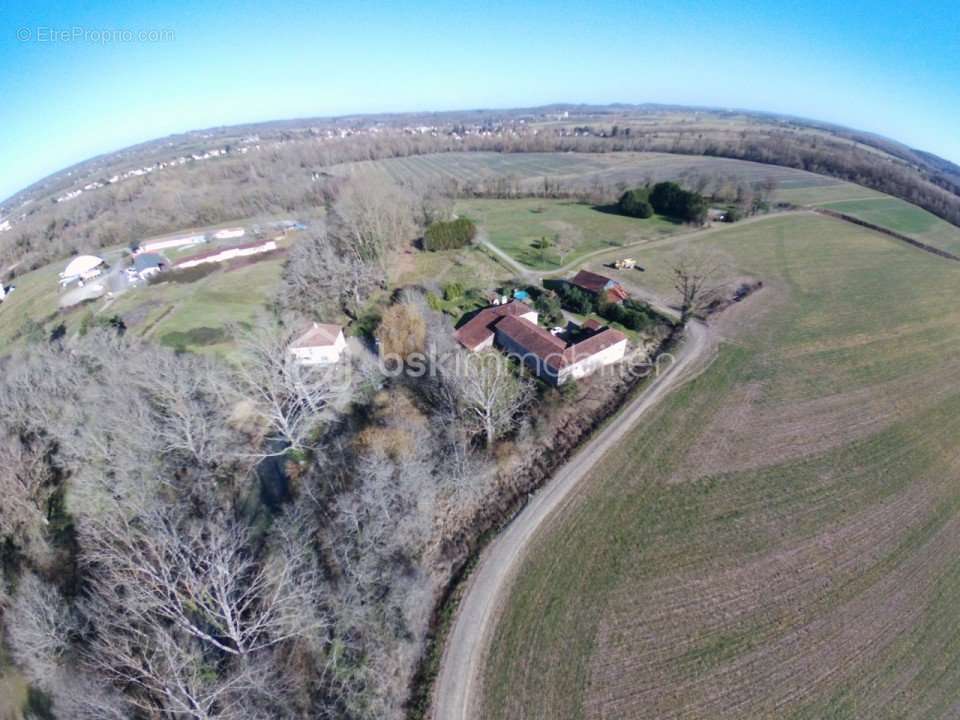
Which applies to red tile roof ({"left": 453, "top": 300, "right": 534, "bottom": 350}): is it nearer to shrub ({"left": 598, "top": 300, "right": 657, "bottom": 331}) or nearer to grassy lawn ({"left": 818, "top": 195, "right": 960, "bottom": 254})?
shrub ({"left": 598, "top": 300, "right": 657, "bottom": 331})

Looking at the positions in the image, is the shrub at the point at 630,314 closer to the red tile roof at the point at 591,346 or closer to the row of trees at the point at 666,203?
the red tile roof at the point at 591,346

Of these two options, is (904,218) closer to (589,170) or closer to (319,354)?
(589,170)

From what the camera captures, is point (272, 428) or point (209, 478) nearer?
point (209, 478)

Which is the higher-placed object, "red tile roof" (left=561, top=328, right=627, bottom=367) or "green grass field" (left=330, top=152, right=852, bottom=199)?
"green grass field" (left=330, top=152, right=852, bottom=199)

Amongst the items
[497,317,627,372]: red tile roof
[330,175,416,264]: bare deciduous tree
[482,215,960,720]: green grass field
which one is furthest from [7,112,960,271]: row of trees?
[482,215,960,720]: green grass field

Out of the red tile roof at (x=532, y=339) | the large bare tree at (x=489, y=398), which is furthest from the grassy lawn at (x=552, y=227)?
the large bare tree at (x=489, y=398)

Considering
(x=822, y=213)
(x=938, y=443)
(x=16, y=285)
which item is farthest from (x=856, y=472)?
(x=16, y=285)

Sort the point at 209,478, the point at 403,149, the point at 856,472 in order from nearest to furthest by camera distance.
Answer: the point at 856,472 → the point at 209,478 → the point at 403,149

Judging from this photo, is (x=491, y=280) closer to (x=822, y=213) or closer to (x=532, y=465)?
(x=532, y=465)
